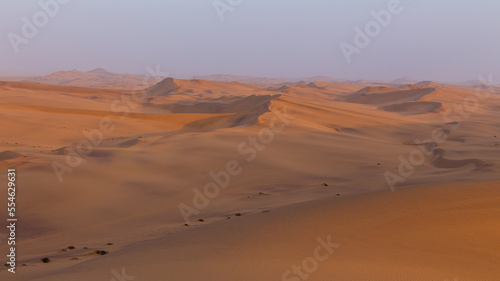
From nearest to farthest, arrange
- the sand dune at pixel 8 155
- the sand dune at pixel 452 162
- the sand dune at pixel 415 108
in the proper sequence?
the sand dune at pixel 8 155
the sand dune at pixel 452 162
the sand dune at pixel 415 108

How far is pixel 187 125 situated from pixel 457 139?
16554 millimetres

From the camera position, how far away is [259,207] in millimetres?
8445

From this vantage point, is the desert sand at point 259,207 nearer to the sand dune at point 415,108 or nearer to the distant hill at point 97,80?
the sand dune at point 415,108

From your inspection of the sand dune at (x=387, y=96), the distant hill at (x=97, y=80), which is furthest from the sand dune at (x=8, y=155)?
the distant hill at (x=97, y=80)

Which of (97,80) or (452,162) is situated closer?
(452,162)

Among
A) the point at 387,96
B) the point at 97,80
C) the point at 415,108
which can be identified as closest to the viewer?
the point at 415,108

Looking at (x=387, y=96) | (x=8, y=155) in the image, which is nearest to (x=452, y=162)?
(x=8, y=155)

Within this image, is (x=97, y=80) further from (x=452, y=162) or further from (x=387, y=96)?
(x=452, y=162)

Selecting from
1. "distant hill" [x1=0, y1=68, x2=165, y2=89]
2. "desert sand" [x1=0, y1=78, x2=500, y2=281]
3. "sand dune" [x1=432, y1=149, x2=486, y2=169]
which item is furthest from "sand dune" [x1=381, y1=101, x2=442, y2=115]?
"distant hill" [x1=0, y1=68, x2=165, y2=89]

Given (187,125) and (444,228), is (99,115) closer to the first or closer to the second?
(187,125)

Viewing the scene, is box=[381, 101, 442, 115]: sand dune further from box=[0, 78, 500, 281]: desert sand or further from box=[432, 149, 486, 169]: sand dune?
box=[432, 149, 486, 169]: sand dune

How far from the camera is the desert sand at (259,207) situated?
15.4 feet

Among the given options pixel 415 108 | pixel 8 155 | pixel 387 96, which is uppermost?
pixel 8 155

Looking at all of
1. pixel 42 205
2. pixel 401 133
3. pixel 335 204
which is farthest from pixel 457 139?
pixel 42 205
